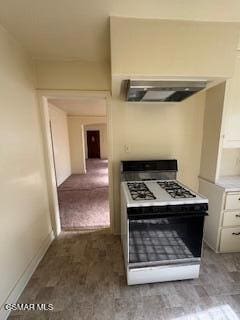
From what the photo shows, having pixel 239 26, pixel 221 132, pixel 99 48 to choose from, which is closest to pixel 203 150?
pixel 221 132

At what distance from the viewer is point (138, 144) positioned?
2.22 meters

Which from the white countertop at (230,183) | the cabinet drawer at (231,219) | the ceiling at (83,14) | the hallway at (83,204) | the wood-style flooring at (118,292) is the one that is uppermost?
the ceiling at (83,14)

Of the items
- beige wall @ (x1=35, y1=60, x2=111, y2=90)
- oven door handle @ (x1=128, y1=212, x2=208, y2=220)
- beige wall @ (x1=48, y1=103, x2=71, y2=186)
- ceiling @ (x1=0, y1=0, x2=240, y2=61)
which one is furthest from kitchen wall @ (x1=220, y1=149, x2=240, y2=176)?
beige wall @ (x1=48, y1=103, x2=71, y2=186)

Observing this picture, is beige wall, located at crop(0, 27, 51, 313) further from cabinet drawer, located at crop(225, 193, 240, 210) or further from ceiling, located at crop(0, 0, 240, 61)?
cabinet drawer, located at crop(225, 193, 240, 210)

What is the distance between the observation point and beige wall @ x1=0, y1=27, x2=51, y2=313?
1.40 m

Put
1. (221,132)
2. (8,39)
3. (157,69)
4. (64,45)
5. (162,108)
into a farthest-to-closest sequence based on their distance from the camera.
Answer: (162,108), (221,132), (64,45), (8,39), (157,69)

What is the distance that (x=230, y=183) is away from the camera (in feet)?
6.53

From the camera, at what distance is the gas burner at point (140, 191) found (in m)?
1.52

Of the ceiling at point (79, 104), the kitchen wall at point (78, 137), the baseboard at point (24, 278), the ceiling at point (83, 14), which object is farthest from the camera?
the kitchen wall at point (78, 137)

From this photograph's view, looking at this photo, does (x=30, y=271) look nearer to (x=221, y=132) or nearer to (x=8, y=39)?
(x=8, y=39)

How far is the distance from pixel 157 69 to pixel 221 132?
113 centimetres

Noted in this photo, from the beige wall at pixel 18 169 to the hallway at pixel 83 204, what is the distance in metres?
0.79

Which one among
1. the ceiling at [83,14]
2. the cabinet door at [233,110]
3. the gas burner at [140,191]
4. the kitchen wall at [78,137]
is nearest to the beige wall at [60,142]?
the kitchen wall at [78,137]

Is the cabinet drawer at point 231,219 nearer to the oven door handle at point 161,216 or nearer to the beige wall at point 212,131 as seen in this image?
the beige wall at point 212,131
